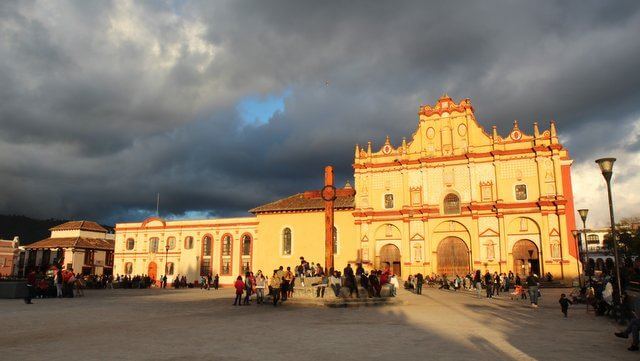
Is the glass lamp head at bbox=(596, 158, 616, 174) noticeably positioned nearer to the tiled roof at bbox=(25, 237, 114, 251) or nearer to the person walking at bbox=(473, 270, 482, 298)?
the person walking at bbox=(473, 270, 482, 298)

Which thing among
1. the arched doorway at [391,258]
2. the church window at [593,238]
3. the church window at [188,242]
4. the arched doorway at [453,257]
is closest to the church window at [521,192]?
the arched doorway at [453,257]

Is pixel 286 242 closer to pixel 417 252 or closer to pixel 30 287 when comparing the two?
pixel 417 252

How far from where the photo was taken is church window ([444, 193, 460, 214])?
4394 cm

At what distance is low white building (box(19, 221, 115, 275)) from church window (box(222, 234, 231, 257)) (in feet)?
71.3

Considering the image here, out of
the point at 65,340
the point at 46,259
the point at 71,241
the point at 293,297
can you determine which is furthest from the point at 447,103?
the point at 46,259

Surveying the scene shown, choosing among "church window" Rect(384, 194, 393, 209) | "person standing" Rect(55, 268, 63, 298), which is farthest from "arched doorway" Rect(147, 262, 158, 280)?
"person standing" Rect(55, 268, 63, 298)

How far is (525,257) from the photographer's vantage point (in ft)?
135

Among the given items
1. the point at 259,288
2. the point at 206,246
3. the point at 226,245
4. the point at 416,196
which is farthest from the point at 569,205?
the point at 206,246

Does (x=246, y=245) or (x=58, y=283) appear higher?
(x=246, y=245)

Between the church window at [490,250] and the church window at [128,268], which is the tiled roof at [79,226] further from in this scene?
the church window at [490,250]

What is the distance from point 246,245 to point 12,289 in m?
28.4

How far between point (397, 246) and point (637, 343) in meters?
36.8

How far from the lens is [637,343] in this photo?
8898 mm

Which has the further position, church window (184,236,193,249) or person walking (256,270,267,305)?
church window (184,236,193,249)
